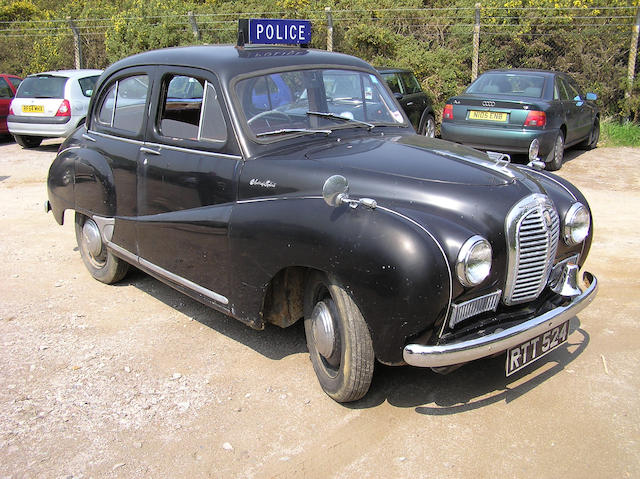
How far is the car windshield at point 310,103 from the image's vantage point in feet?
13.4

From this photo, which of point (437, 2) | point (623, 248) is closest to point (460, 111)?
point (623, 248)

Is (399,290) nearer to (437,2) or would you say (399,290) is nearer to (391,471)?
(391,471)

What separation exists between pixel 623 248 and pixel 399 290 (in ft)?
13.4

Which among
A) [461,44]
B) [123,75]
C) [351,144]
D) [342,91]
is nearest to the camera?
[351,144]

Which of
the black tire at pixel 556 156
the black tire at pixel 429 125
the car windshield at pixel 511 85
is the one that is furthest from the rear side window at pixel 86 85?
the black tire at pixel 556 156

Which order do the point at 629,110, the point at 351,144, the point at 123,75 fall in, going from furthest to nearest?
the point at 629,110 → the point at 123,75 → the point at 351,144

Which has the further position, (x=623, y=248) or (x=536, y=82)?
(x=536, y=82)

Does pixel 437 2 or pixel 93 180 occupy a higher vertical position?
pixel 437 2

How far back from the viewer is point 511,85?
10383mm

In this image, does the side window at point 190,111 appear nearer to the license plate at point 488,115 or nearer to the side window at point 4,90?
the license plate at point 488,115

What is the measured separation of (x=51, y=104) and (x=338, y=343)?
1077 cm

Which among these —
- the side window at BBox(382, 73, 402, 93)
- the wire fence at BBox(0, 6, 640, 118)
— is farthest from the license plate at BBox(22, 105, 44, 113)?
the side window at BBox(382, 73, 402, 93)

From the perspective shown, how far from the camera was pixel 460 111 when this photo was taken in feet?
33.2

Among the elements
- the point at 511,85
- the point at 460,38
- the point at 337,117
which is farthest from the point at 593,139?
the point at 337,117
